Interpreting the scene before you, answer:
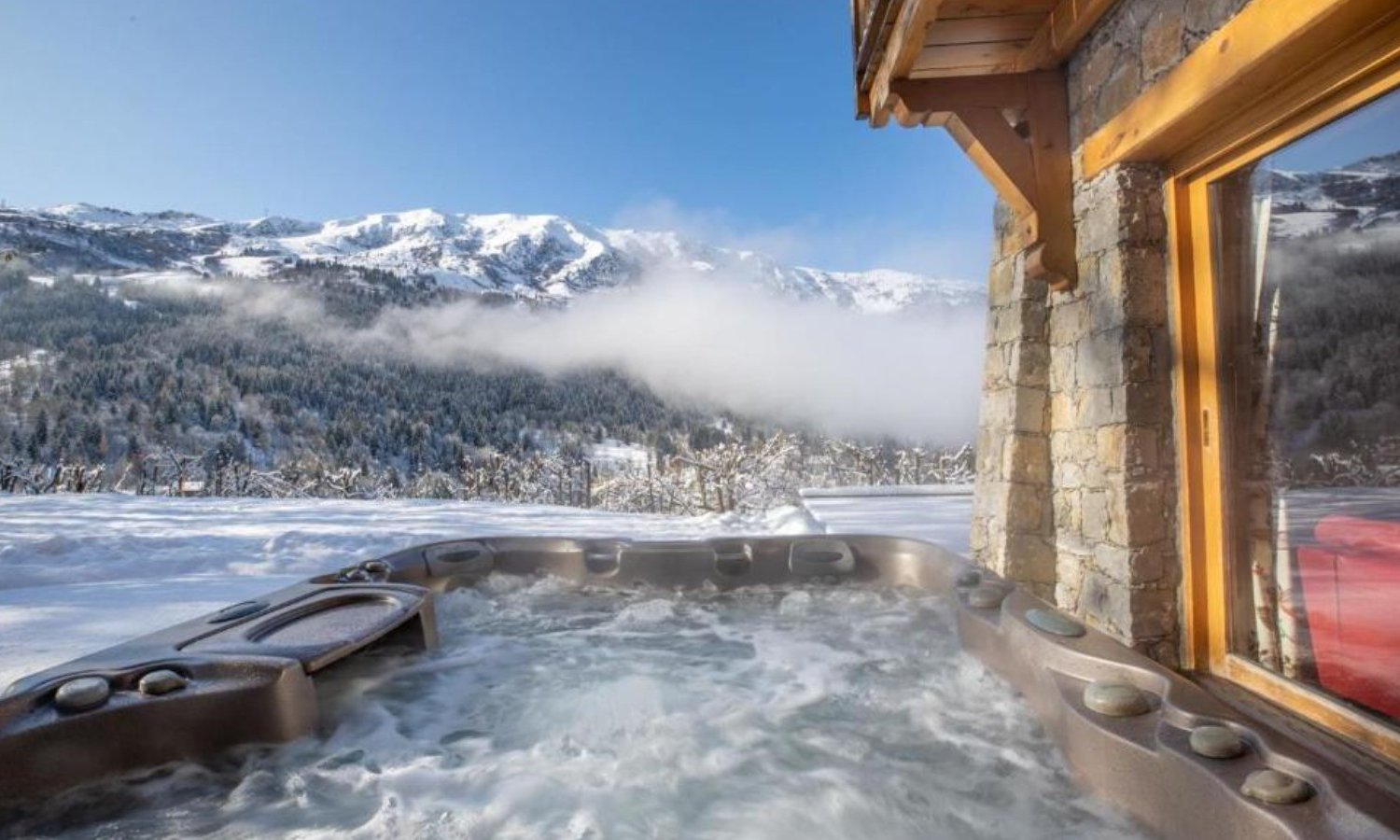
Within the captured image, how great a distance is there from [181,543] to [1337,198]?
5187 mm

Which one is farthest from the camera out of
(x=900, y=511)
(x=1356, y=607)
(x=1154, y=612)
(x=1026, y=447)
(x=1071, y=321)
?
(x=900, y=511)

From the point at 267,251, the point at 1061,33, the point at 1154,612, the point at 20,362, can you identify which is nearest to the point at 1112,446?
the point at 1154,612

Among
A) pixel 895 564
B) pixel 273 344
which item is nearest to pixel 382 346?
pixel 273 344

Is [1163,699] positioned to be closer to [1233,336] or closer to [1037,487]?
[1233,336]

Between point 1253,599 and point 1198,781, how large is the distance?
38.1 inches

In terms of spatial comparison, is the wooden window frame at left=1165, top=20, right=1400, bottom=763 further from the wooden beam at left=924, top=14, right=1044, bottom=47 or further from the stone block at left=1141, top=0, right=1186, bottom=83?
the wooden beam at left=924, top=14, right=1044, bottom=47

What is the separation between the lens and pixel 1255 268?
5.98 feet

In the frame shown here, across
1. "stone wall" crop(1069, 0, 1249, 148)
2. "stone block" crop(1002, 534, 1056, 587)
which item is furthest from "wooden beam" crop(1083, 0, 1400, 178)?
"stone block" crop(1002, 534, 1056, 587)

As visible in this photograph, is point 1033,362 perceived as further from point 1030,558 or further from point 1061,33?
point 1061,33

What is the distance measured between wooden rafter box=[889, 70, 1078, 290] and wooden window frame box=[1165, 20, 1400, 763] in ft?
1.34

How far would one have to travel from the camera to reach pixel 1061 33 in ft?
7.85

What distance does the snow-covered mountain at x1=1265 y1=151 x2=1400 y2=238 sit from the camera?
1438mm

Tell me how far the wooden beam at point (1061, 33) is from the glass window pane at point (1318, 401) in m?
0.73

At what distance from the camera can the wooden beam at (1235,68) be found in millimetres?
1345
